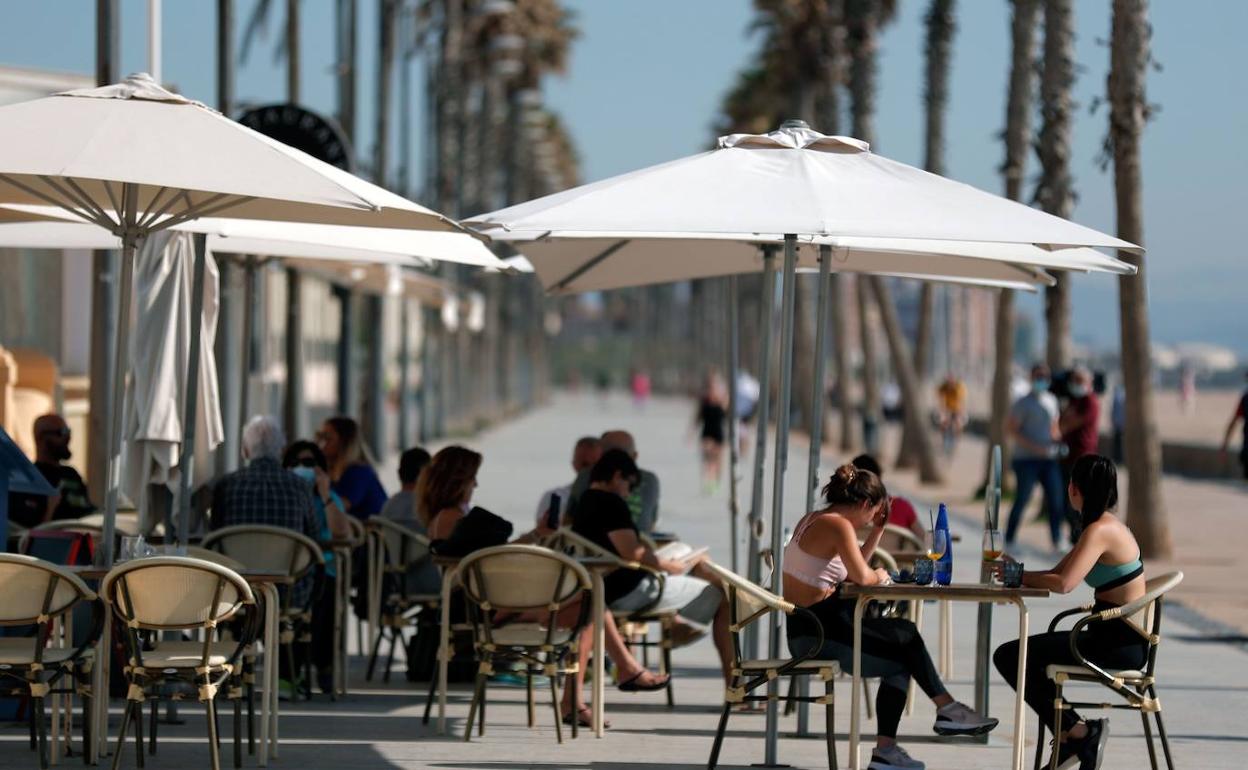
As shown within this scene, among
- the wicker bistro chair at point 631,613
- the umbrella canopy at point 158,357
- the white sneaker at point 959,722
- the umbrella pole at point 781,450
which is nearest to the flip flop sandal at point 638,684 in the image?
the wicker bistro chair at point 631,613

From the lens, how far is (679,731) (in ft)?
30.7

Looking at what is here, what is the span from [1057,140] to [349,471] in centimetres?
1357

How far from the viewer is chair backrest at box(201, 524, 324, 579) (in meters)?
9.30

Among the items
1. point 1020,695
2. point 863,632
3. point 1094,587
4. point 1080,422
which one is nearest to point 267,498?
point 863,632

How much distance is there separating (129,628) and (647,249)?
454 centimetres

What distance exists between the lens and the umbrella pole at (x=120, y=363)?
8281 millimetres

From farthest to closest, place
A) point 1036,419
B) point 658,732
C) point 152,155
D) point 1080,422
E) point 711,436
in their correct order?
point 711,436 → point 1036,419 → point 1080,422 → point 658,732 → point 152,155

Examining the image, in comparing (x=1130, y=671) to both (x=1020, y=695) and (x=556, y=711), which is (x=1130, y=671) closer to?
(x=1020, y=695)

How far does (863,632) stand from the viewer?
26.7 feet

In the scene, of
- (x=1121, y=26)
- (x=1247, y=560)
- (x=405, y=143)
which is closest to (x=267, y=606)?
(x=1121, y=26)

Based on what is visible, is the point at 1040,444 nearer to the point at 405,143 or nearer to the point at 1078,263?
the point at 1078,263

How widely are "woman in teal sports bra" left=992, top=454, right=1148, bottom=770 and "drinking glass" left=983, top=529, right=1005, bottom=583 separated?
311 mm

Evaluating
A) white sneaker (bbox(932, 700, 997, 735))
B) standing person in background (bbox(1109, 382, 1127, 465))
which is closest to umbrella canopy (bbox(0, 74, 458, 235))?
white sneaker (bbox(932, 700, 997, 735))

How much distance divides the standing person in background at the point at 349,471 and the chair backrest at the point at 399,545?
977mm
